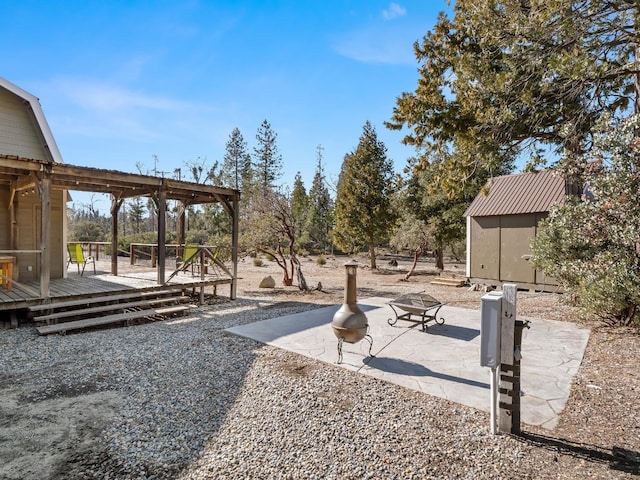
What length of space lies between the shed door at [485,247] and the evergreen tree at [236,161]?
2781 cm

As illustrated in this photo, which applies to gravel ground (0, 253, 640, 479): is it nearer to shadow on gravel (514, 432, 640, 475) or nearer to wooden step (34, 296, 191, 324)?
shadow on gravel (514, 432, 640, 475)

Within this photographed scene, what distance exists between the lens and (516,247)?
11914 millimetres

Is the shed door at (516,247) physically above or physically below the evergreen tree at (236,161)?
below

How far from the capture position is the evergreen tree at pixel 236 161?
36.7 metres

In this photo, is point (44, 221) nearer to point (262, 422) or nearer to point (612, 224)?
point (262, 422)

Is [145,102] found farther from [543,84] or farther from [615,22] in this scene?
[615,22]

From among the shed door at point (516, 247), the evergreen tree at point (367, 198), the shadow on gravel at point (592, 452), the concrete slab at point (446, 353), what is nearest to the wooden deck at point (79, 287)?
the concrete slab at point (446, 353)

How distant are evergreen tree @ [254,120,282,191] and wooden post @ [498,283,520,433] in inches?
1343

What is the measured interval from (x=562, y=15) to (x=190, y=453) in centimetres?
840

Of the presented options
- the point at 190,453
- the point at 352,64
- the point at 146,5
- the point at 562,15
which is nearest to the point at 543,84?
the point at 562,15

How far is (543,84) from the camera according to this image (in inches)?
256

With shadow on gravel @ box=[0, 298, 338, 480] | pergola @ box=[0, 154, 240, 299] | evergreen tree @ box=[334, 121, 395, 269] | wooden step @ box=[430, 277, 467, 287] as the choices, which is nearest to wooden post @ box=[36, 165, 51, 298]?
pergola @ box=[0, 154, 240, 299]

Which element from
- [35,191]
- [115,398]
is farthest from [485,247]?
[35,191]

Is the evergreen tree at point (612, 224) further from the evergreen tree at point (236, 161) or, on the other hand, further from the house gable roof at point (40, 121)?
the evergreen tree at point (236, 161)
